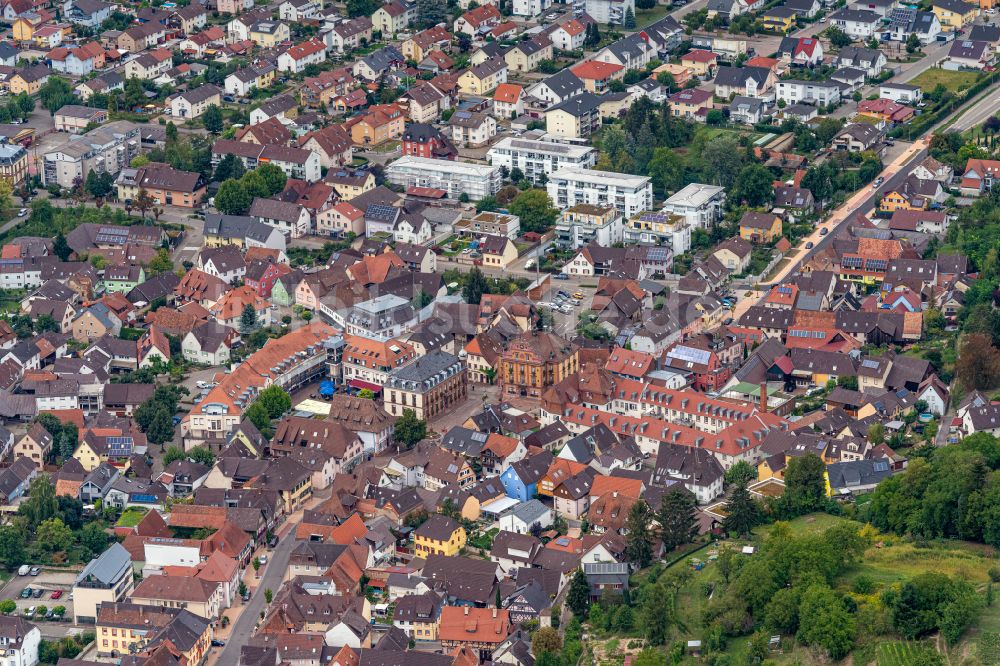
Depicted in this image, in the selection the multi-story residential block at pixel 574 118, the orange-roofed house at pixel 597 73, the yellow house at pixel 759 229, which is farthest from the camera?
the orange-roofed house at pixel 597 73

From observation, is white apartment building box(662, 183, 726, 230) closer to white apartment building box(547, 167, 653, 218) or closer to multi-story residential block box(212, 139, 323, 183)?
white apartment building box(547, 167, 653, 218)

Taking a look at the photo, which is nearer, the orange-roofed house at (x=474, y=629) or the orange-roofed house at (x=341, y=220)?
the orange-roofed house at (x=474, y=629)

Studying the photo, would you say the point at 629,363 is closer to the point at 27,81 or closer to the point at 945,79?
the point at 945,79

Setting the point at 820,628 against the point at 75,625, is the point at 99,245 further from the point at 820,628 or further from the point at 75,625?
the point at 820,628

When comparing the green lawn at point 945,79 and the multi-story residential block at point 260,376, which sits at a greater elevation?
the multi-story residential block at point 260,376

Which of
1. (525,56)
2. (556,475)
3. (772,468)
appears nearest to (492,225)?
(525,56)

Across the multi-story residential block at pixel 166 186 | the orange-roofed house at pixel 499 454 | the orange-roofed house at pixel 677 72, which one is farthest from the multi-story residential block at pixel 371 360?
the orange-roofed house at pixel 677 72

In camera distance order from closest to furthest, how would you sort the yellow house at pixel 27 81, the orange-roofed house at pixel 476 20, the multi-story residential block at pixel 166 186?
the multi-story residential block at pixel 166 186
the yellow house at pixel 27 81
the orange-roofed house at pixel 476 20

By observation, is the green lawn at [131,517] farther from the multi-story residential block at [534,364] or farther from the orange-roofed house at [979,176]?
the orange-roofed house at [979,176]
